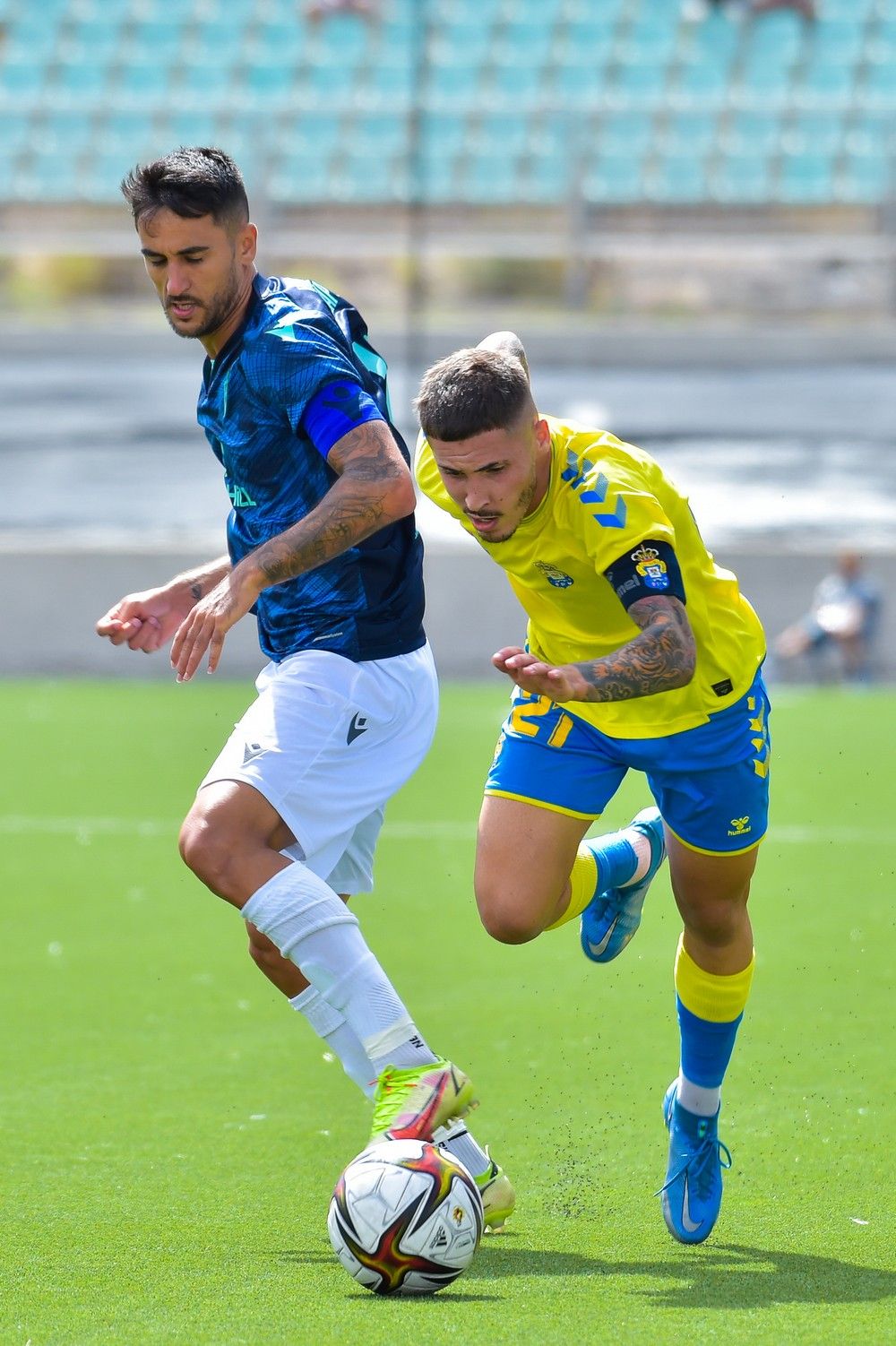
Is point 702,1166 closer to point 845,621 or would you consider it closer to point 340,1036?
point 340,1036

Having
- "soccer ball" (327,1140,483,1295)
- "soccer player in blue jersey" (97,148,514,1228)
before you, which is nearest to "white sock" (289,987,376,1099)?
"soccer player in blue jersey" (97,148,514,1228)

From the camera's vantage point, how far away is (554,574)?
3.94 m

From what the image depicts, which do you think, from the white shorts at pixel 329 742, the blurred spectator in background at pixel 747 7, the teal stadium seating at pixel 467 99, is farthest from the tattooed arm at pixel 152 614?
the blurred spectator in background at pixel 747 7

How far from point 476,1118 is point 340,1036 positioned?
105cm

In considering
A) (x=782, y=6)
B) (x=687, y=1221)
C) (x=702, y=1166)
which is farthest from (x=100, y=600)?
(x=782, y=6)

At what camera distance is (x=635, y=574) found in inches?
138

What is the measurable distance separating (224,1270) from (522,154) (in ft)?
66.1

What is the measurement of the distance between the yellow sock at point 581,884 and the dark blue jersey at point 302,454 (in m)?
0.70

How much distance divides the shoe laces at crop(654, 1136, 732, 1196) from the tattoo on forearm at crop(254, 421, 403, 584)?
58.2 inches

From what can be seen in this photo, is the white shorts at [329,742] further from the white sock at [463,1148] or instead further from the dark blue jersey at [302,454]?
the white sock at [463,1148]

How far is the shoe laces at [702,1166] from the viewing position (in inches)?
150

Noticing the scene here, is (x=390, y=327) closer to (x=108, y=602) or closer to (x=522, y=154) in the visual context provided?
(x=522, y=154)

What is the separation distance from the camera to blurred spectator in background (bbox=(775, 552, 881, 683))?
43.5 feet

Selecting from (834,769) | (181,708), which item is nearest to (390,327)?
(181,708)
